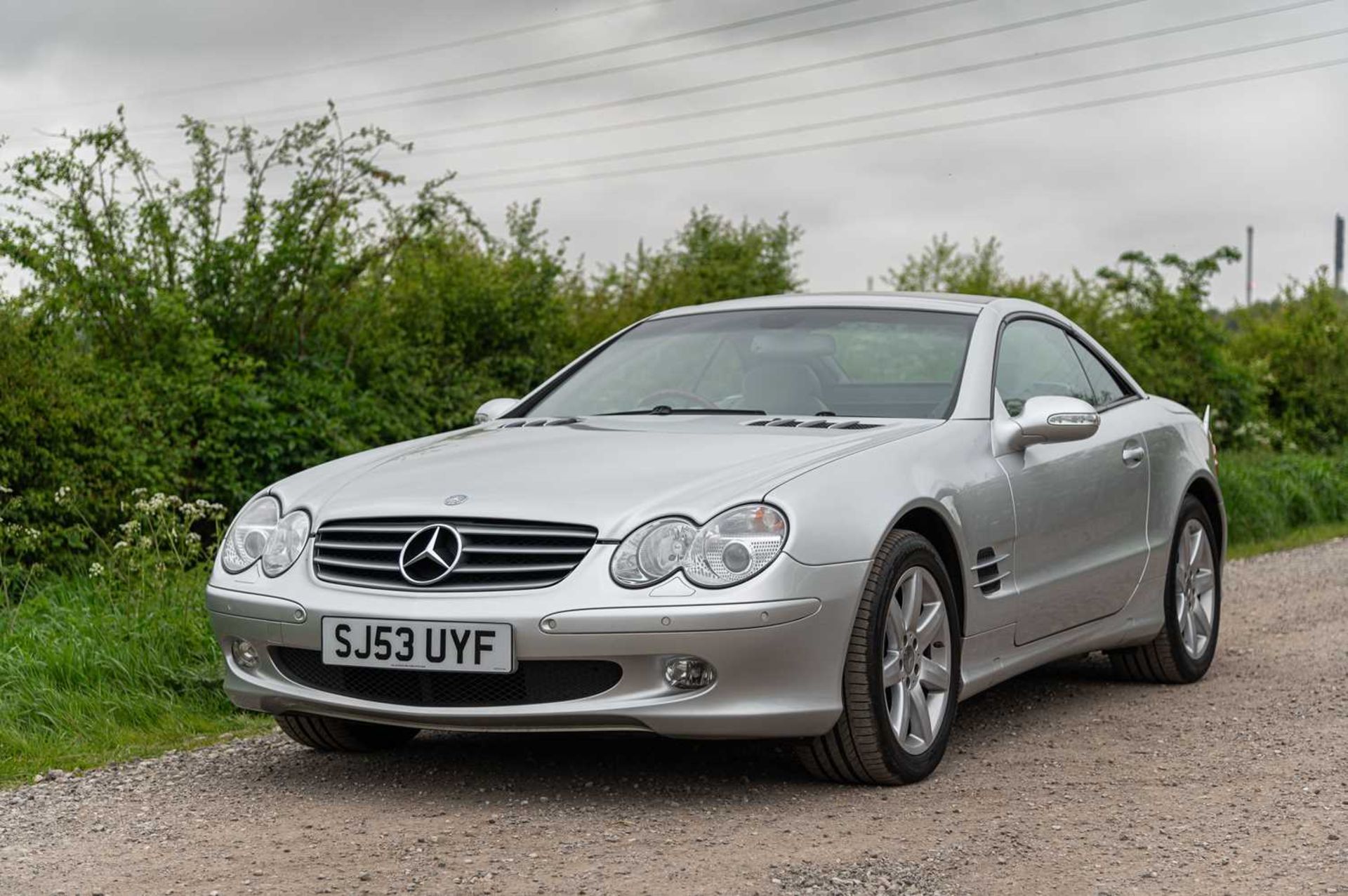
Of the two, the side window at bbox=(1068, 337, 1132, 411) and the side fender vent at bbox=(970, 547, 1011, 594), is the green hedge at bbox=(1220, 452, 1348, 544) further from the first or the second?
the side fender vent at bbox=(970, 547, 1011, 594)

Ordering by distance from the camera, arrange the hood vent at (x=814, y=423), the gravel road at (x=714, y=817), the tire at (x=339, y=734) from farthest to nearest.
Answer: the tire at (x=339, y=734) < the hood vent at (x=814, y=423) < the gravel road at (x=714, y=817)

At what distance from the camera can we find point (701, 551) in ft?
14.9

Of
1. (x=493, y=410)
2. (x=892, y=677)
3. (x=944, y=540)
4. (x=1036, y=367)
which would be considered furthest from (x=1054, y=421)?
(x=493, y=410)

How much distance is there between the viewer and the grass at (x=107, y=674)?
5887mm

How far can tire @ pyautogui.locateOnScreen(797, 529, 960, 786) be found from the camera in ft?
15.7

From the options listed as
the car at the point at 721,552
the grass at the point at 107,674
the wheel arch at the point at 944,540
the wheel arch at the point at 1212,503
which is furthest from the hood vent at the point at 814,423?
the wheel arch at the point at 1212,503

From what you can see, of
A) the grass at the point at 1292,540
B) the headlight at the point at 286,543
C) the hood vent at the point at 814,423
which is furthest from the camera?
the grass at the point at 1292,540

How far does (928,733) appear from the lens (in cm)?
515

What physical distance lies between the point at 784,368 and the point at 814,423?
567 millimetres

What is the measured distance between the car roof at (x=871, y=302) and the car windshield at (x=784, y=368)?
0.14 feet

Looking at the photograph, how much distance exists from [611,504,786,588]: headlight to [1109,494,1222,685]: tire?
2915 mm

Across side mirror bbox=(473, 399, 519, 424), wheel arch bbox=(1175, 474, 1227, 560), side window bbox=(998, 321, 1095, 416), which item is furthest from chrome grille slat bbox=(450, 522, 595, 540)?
wheel arch bbox=(1175, 474, 1227, 560)

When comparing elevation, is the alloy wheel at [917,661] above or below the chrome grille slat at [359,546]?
below

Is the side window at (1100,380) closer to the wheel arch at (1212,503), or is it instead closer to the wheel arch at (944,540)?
the wheel arch at (1212,503)
